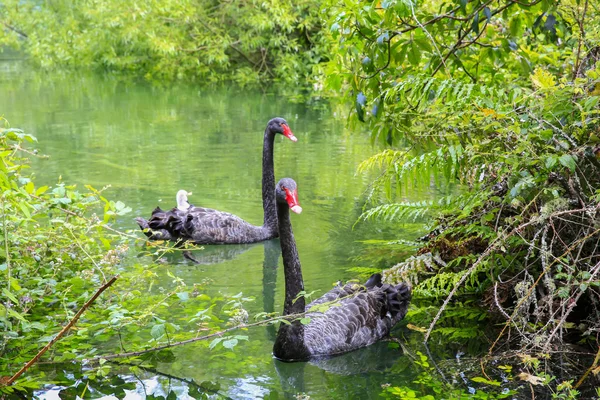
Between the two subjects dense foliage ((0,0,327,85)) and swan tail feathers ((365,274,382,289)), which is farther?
dense foliage ((0,0,327,85))

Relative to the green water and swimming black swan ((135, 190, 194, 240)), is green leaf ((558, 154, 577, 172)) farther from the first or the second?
swimming black swan ((135, 190, 194, 240))

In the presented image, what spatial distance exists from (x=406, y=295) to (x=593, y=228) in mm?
1281

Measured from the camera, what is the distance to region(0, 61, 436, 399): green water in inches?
177

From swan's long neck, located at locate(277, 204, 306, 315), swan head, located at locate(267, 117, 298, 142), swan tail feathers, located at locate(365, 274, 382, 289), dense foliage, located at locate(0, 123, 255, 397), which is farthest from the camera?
swan head, located at locate(267, 117, 298, 142)

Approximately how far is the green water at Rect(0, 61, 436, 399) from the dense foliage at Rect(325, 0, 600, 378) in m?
0.69

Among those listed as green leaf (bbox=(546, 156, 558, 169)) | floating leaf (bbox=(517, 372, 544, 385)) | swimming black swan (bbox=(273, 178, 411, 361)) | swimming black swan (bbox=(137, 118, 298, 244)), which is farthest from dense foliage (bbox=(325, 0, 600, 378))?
swimming black swan (bbox=(137, 118, 298, 244))

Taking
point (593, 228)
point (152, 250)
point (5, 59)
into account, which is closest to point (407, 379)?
point (593, 228)

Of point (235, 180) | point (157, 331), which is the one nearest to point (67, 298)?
point (157, 331)

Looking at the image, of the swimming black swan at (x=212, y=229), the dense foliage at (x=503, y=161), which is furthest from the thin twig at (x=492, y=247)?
the swimming black swan at (x=212, y=229)

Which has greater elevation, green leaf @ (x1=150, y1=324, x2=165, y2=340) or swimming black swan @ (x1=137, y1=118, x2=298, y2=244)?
green leaf @ (x1=150, y1=324, x2=165, y2=340)

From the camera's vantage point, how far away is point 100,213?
25.7 ft

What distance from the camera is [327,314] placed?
4918 millimetres

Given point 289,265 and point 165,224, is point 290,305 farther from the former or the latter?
point 165,224

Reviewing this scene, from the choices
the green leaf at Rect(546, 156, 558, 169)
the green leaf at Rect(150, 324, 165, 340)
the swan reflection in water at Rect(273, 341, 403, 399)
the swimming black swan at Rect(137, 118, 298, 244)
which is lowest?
the swan reflection in water at Rect(273, 341, 403, 399)
